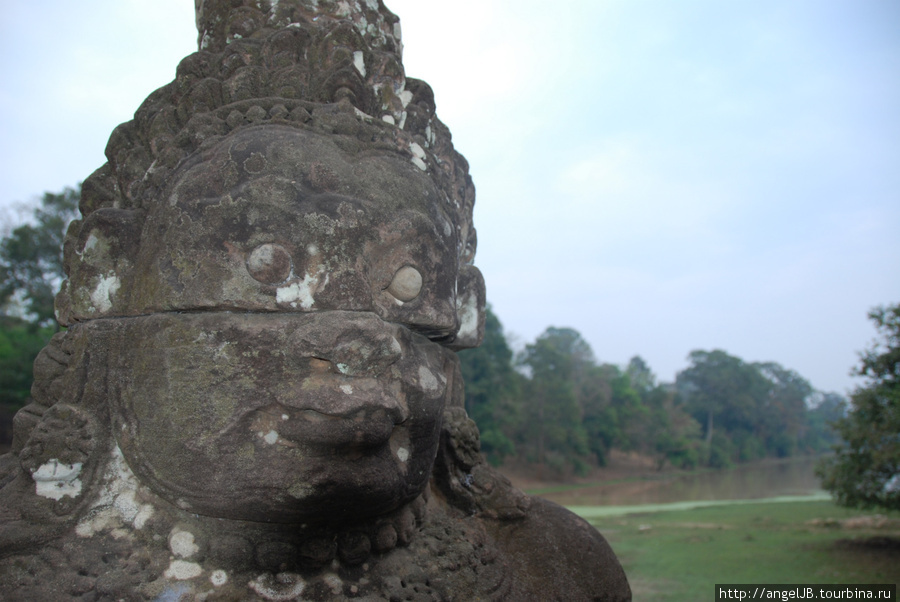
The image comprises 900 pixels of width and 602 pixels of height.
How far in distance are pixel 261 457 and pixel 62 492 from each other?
1.86ft

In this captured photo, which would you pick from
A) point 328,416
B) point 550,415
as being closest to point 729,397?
point 550,415

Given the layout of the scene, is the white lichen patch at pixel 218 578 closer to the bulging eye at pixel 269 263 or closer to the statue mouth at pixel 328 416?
the statue mouth at pixel 328 416

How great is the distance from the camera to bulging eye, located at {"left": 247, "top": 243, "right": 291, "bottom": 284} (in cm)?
156

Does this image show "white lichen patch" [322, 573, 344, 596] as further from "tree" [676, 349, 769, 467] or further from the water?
"tree" [676, 349, 769, 467]

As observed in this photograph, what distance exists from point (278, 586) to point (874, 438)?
10.7 meters

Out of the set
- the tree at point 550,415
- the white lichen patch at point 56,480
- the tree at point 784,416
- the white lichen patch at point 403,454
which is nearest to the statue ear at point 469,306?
the white lichen patch at point 403,454

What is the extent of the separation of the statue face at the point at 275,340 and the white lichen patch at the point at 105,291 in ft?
0.21

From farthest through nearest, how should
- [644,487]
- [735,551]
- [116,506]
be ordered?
[644,487]
[735,551]
[116,506]

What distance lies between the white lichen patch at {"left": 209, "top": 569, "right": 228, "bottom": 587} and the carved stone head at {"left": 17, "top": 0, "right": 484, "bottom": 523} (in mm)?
137

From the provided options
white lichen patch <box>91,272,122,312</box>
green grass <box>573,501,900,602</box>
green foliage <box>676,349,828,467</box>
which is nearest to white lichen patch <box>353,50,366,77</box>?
white lichen patch <box>91,272,122,312</box>

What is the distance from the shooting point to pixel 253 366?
1.52m

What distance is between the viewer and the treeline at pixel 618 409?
70.7ft

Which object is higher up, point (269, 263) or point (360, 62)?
point (360, 62)

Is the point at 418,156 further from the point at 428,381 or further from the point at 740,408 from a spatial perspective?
the point at 740,408
